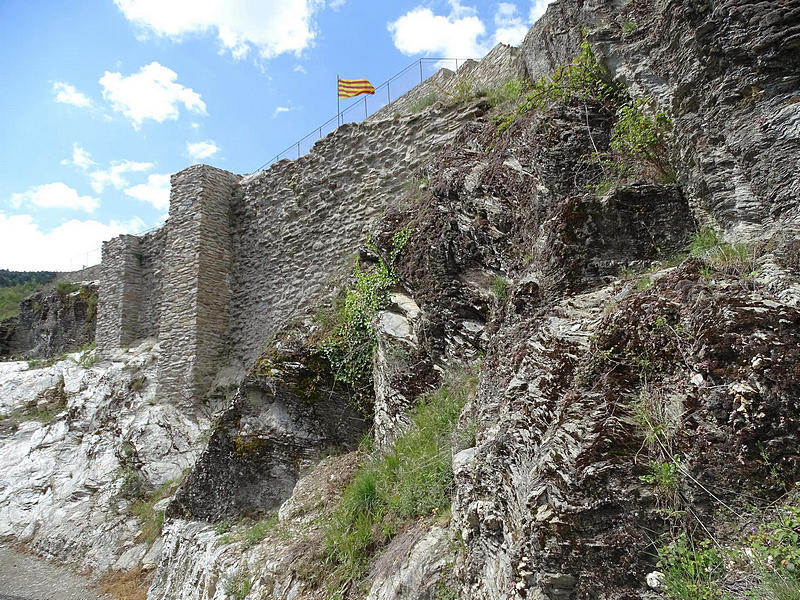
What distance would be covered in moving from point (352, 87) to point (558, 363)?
1250 cm

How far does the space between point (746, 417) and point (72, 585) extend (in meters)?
11.5

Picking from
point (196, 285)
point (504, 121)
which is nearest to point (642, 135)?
point (504, 121)

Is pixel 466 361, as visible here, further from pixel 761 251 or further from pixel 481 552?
pixel 761 251

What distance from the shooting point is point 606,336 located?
9.18ft

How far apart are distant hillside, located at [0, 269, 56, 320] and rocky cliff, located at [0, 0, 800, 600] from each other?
24.9 m

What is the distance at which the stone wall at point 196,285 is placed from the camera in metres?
11.4

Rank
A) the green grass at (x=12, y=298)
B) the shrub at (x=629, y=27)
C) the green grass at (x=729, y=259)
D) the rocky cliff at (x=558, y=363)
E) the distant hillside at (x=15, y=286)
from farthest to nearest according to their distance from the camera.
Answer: the distant hillside at (x=15, y=286) → the green grass at (x=12, y=298) → the shrub at (x=629, y=27) → the green grass at (x=729, y=259) → the rocky cliff at (x=558, y=363)

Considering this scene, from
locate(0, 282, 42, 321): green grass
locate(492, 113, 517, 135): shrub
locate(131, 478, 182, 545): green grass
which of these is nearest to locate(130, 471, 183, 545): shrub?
locate(131, 478, 182, 545): green grass

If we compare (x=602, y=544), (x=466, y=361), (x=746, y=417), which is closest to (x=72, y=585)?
(x=466, y=361)

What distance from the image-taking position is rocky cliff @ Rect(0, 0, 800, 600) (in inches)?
87.0

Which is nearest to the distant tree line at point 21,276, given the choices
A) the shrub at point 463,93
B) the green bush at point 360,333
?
the shrub at point 463,93

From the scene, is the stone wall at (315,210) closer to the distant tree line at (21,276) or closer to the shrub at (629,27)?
the shrub at (629,27)

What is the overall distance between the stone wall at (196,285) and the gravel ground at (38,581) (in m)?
3.76

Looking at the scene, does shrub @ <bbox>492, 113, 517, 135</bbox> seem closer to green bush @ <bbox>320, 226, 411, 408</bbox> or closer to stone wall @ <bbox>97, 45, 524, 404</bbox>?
green bush @ <bbox>320, 226, 411, 408</bbox>
